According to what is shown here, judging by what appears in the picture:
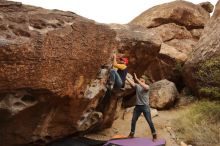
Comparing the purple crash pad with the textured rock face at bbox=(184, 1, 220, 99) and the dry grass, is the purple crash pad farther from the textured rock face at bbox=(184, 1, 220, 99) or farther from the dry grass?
the textured rock face at bbox=(184, 1, 220, 99)

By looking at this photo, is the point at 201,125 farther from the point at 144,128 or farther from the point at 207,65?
the point at 207,65

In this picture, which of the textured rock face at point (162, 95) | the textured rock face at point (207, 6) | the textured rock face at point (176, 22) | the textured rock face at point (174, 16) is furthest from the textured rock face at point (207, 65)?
the textured rock face at point (207, 6)

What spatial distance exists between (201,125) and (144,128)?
1915mm

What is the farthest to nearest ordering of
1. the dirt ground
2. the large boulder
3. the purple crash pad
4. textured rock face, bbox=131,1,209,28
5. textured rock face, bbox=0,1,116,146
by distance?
textured rock face, bbox=131,1,209,28
the large boulder
the dirt ground
the purple crash pad
textured rock face, bbox=0,1,116,146

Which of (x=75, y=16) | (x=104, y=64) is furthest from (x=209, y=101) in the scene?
(x=75, y=16)

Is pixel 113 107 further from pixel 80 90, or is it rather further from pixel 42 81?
pixel 42 81

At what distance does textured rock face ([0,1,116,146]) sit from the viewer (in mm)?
9477

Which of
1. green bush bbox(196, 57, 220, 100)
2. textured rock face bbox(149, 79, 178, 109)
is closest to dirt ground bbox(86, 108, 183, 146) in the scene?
textured rock face bbox(149, 79, 178, 109)

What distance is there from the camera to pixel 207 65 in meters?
16.9

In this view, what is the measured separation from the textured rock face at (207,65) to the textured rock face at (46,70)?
232 inches

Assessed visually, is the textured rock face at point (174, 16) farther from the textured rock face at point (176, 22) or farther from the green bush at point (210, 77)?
the green bush at point (210, 77)

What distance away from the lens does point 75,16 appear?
1148 centimetres

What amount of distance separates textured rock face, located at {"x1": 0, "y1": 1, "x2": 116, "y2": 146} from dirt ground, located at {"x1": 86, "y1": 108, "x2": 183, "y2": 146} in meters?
2.32

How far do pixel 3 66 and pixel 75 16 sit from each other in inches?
117
